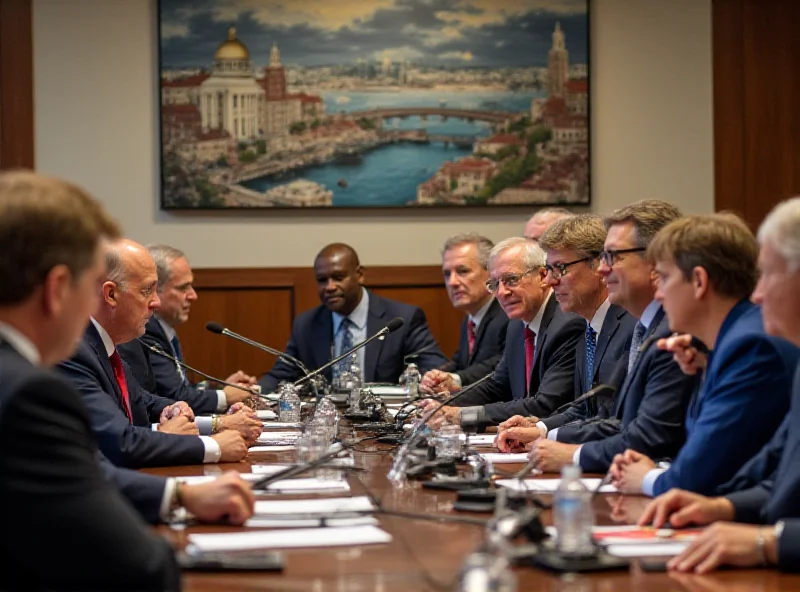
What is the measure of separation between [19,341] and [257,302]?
21.2ft

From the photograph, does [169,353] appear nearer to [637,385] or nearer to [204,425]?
[204,425]

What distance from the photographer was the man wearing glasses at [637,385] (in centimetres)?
330

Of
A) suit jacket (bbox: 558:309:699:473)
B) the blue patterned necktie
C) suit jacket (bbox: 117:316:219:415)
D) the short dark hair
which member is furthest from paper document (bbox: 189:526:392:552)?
the blue patterned necktie

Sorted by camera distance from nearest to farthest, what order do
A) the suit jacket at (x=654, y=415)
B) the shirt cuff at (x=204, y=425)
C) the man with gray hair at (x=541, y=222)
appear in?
1. the suit jacket at (x=654, y=415)
2. the shirt cuff at (x=204, y=425)
3. the man with gray hair at (x=541, y=222)

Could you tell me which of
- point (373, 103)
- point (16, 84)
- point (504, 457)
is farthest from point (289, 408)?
point (16, 84)

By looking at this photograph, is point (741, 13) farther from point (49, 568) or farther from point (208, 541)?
point (49, 568)

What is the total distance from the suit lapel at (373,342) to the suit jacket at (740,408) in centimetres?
462

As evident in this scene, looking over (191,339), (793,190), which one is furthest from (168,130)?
(793,190)

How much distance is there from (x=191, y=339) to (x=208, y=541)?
239 inches

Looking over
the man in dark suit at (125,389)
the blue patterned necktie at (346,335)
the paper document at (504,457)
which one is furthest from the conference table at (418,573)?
the blue patterned necktie at (346,335)

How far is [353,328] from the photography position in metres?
7.54

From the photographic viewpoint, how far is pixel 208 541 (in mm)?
2387

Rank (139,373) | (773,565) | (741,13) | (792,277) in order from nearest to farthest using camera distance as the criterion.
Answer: (773,565) < (792,277) < (139,373) < (741,13)

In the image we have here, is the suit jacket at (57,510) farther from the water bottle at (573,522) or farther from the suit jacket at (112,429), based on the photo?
the suit jacket at (112,429)
